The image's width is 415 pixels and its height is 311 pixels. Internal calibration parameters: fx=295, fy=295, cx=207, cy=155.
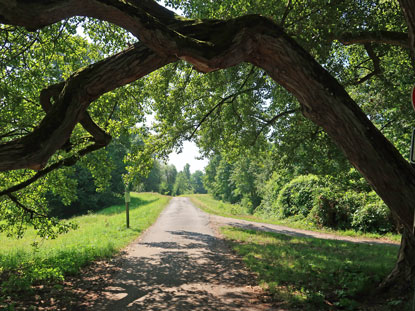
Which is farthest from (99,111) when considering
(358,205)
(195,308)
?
(358,205)

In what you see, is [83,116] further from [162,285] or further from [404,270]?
[404,270]

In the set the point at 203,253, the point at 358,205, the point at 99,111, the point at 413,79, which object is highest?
the point at 413,79

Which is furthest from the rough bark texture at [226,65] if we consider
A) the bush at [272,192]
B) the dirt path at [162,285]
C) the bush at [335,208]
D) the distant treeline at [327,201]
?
the bush at [272,192]

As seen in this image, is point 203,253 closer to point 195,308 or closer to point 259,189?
point 195,308

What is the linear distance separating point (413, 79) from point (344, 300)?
699 centimetres

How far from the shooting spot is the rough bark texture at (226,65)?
12.4ft

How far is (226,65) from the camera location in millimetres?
4238

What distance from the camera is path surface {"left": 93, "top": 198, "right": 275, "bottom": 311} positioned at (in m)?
5.31

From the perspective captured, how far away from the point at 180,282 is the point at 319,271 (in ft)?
10.8

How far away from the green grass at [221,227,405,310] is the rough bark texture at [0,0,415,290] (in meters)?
2.04

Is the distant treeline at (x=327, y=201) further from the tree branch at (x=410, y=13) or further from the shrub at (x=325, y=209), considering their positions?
the tree branch at (x=410, y=13)

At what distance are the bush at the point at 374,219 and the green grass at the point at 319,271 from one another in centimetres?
471

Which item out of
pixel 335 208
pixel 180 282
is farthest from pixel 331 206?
pixel 180 282

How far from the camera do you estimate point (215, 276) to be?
7.13 m
